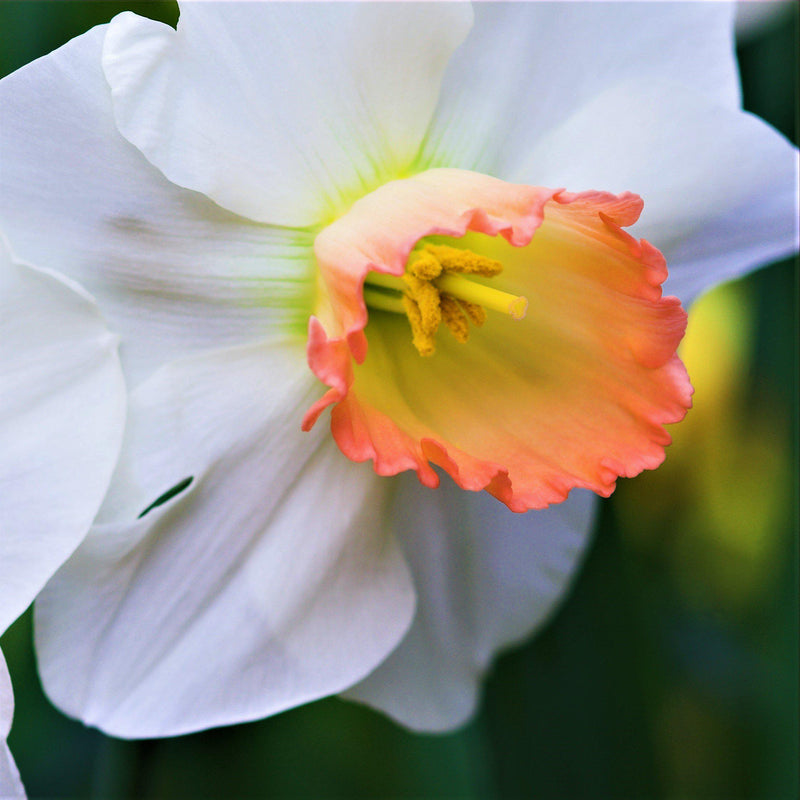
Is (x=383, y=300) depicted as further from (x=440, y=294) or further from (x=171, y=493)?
(x=171, y=493)

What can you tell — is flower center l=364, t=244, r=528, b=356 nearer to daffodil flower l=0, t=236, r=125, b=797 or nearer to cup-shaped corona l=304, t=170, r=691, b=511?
cup-shaped corona l=304, t=170, r=691, b=511

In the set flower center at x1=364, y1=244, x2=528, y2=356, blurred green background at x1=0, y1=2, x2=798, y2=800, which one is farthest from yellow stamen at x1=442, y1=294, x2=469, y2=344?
blurred green background at x1=0, y1=2, x2=798, y2=800

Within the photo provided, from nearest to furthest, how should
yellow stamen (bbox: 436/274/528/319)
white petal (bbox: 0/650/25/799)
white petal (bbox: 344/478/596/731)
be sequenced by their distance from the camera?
white petal (bbox: 0/650/25/799) < yellow stamen (bbox: 436/274/528/319) < white petal (bbox: 344/478/596/731)

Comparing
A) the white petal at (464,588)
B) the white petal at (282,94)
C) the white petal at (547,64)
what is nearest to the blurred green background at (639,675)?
the white petal at (464,588)

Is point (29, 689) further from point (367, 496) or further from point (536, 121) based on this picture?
point (536, 121)

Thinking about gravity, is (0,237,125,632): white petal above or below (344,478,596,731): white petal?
above

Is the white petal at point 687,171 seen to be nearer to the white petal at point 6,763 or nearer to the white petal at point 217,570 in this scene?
the white petal at point 217,570
